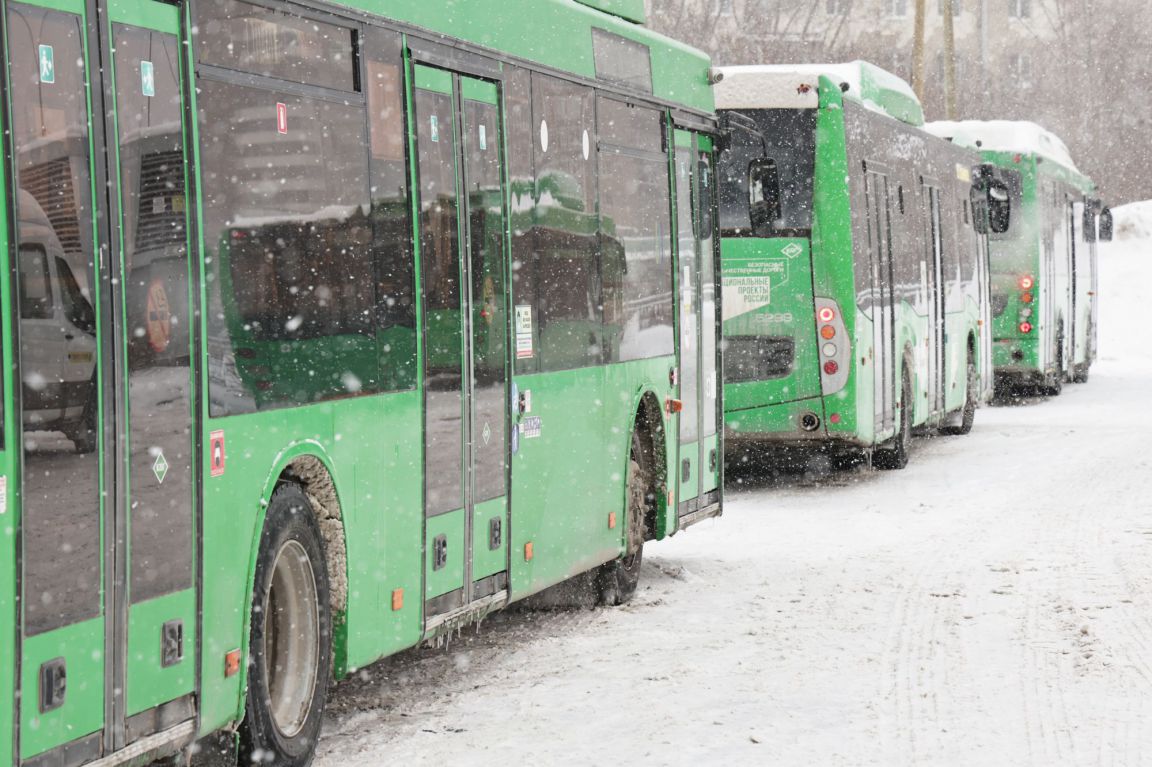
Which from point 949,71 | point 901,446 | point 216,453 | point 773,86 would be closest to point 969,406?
point 901,446

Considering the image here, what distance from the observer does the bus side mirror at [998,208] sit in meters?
25.3

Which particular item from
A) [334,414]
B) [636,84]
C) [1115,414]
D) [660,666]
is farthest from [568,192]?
[1115,414]

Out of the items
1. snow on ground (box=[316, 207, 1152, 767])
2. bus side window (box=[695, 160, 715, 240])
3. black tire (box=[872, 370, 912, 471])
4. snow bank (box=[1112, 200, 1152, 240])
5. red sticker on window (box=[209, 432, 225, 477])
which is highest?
snow bank (box=[1112, 200, 1152, 240])

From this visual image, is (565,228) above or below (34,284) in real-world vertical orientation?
above

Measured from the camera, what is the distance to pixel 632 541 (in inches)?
459

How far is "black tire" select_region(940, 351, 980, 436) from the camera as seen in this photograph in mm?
24188

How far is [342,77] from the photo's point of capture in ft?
25.0

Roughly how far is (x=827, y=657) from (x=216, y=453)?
13.6 feet

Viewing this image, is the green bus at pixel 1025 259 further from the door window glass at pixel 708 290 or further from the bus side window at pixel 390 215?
the bus side window at pixel 390 215

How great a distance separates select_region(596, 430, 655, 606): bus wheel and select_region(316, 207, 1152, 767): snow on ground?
5.3 inches

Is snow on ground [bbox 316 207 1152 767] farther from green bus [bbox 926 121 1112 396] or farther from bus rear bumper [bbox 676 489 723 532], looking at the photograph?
green bus [bbox 926 121 1112 396]

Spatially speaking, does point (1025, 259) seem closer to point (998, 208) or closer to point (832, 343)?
point (998, 208)

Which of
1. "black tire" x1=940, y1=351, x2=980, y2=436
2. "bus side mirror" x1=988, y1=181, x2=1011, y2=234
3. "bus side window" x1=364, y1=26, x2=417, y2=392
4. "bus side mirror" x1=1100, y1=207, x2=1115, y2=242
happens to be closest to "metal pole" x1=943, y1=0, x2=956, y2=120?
"bus side mirror" x1=1100, y1=207, x2=1115, y2=242

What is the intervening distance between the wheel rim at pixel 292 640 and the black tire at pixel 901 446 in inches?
503
